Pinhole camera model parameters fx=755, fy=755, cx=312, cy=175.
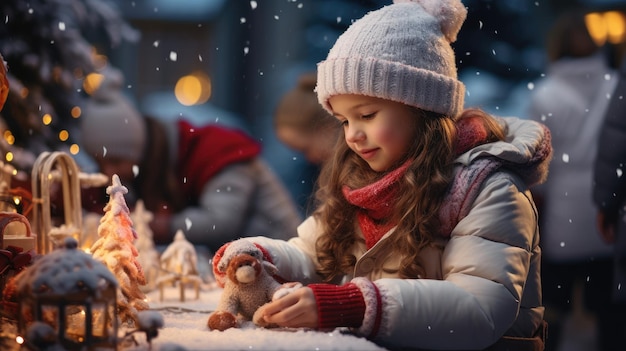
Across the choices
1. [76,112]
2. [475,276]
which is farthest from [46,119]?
[475,276]

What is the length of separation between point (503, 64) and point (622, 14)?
573 mm

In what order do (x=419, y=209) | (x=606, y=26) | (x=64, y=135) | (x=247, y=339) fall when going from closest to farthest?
(x=247, y=339)
(x=419, y=209)
(x=64, y=135)
(x=606, y=26)

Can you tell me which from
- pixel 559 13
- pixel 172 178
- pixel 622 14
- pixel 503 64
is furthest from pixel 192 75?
pixel 622 14

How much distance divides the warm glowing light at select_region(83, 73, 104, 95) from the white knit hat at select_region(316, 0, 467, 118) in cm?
192

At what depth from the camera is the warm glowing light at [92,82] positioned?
11.8ft

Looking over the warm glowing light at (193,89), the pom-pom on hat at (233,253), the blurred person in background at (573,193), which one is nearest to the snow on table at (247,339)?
the pom-pom on hat at (233,253)

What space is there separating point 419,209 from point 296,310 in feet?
1.32

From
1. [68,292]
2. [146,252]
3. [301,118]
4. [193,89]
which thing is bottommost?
[146,252]

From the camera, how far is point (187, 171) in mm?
3564

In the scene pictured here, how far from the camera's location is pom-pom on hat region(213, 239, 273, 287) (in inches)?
74.0

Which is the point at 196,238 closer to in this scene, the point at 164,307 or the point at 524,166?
the point at 164,307

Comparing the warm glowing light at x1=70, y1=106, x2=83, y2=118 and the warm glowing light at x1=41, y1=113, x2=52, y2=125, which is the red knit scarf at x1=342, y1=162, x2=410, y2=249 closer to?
the warm glowing light at x1=41, y1=113, x2=52, y2=125

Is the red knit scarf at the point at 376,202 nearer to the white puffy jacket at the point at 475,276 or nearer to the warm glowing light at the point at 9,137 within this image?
the white puffy jacket at the point at 475,276

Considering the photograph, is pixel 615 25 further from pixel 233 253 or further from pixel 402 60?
pixel 233 253
